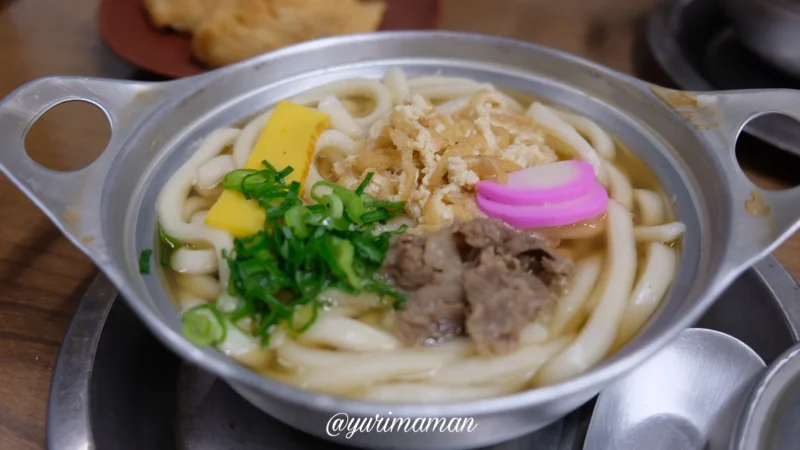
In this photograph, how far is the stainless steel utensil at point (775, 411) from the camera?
55.4 inches

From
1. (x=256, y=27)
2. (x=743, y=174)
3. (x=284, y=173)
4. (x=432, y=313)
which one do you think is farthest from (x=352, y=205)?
(x=256, y=27)

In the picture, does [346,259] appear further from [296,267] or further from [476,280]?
[476,280]

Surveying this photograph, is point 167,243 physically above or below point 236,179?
below

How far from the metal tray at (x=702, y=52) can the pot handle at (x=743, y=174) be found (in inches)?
38.7

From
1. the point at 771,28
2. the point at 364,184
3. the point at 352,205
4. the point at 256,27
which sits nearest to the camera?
the point at 352,205

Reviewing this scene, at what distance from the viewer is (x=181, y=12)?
301cm

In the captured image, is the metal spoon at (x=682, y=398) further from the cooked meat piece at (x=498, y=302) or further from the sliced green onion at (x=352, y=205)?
the sliced green onion at (x=352, y=205)

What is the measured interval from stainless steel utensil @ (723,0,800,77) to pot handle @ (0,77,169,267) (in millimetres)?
2391

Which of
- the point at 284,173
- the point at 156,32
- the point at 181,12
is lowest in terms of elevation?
the point at 156,32

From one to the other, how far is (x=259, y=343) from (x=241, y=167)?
63 centimetres

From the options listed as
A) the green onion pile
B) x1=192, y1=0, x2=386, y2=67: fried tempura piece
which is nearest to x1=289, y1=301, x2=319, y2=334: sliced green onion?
the green onion pile

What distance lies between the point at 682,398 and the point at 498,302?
715 millimetres

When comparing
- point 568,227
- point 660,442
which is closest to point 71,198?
point 568,227

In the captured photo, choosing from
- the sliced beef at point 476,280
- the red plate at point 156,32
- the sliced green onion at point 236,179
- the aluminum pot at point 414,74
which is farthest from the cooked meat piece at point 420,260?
the red plate at point 156,32
